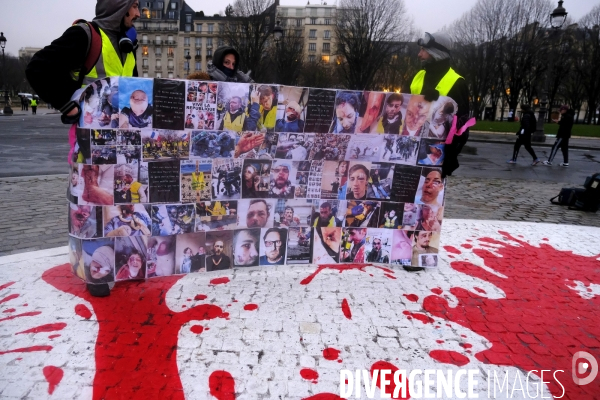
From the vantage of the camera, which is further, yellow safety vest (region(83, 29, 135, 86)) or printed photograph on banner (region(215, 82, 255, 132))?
printed photograph on banner (region(215, 82, 255, 132))

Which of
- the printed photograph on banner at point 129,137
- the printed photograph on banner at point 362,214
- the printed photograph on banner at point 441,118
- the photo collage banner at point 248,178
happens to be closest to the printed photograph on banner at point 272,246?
the photo collage banner at point 248,178

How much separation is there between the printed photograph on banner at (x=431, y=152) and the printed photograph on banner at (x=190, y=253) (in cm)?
200

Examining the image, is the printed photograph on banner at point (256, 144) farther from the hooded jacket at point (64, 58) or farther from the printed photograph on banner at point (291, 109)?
the hooded jacket at point (64, 58)

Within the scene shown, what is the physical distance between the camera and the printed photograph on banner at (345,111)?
3.46 meters

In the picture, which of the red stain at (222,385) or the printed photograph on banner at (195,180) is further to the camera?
the printed photograph on banner at (195,180)

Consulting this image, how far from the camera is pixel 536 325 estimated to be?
9.93ft

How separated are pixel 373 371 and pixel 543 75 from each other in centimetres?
4914

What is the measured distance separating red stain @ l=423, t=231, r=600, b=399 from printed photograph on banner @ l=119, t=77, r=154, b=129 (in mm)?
2530

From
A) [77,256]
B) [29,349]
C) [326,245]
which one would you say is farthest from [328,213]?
[29,349]

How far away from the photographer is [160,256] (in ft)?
10.7

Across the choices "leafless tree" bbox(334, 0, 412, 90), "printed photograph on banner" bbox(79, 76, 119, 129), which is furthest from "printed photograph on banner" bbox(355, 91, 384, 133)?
"leafless tree" bbox(334, 0, 412, 90)

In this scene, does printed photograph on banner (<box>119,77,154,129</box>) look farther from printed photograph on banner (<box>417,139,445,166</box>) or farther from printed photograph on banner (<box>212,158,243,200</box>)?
printed photograph on banner (<box>417,139,445,166</box>)

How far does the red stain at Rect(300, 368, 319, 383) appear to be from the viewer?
7.62 feet

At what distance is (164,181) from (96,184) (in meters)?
0.46
